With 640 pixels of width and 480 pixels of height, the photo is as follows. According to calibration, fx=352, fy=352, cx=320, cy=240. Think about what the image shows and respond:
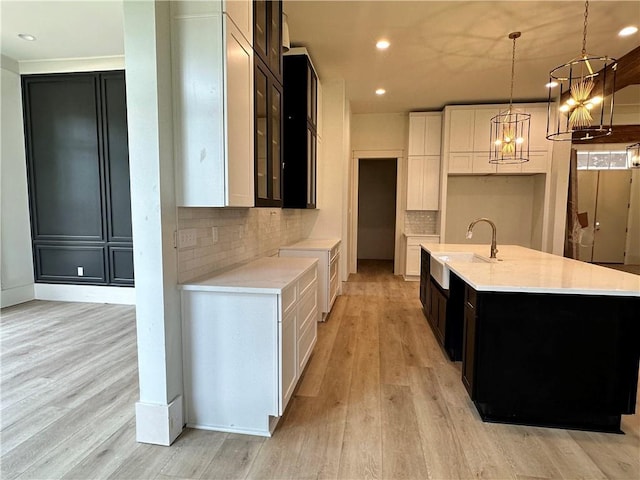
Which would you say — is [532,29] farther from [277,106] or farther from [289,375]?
[289,375]

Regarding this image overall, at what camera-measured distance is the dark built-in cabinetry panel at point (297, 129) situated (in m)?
4.06

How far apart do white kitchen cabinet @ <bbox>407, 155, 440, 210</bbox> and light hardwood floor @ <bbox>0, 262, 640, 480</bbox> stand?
3.93 metres

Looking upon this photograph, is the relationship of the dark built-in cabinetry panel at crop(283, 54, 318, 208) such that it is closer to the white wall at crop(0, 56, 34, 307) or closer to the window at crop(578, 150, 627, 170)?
the white wall at crop(0, 56, 34, 307)

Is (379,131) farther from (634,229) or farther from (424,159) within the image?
(634,229)

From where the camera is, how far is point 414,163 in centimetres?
668

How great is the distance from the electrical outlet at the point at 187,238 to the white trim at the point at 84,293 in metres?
3.06

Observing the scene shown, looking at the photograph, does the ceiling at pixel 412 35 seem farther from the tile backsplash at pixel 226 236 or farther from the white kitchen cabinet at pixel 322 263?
the white kitchen cabinet at pixel 322 263

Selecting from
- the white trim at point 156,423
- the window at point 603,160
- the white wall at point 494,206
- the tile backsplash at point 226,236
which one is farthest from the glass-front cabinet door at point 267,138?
the window at point 603,160

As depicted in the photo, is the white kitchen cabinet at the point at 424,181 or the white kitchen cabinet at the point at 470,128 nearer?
the white kitchen cabinet at the point at 470,128

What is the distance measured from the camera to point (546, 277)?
231cm

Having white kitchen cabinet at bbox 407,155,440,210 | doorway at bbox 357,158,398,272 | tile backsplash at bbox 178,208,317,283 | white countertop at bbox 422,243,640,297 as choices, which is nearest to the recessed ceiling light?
white countertop at bbox 422,243,640,297

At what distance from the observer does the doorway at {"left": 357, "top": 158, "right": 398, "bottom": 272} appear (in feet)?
30.7

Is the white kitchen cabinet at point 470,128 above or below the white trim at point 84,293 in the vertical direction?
above

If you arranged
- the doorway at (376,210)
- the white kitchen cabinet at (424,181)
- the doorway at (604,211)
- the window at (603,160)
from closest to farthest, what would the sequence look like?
the white kitchen cabinet at (424,181), the window at (603,160), the doorway at (604,211), the doorway at (376,210)
